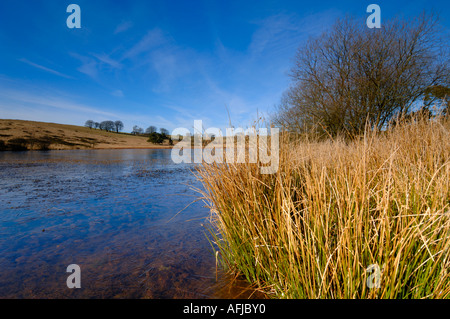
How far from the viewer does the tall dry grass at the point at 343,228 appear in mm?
1564

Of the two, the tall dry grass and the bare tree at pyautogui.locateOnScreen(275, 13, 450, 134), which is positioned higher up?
the bare tree at pyautogui.locateOnScreen(275, 13, 450, 134)

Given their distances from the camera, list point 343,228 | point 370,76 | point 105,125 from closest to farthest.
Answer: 1. point 343,228
2. point 370,76
3. point 105,125

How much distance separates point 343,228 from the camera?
169cm

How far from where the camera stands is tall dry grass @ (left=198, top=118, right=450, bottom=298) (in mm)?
1564

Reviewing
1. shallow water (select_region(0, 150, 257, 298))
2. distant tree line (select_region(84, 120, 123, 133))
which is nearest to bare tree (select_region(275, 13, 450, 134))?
shallow water (select_region(0, 150, 257, 298))

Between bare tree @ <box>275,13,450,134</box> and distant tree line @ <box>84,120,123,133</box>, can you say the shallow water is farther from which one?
distant tree line @ <box>84,120,123,133</box>

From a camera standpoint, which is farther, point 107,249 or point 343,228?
point 107,249

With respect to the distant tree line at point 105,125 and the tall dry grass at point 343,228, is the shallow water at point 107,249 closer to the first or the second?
the tall dry grass at point 343,228

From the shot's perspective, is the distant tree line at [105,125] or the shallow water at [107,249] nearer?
the shallow water at [107,249]

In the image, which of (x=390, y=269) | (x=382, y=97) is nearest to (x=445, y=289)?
(x=390, y=269)

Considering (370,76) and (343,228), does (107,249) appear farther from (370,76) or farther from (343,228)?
(370,76)

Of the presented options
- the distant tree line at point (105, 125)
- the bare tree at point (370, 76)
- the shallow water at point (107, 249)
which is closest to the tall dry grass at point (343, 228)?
the shallow water at point (107, 249)

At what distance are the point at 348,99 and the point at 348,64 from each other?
284 centimetres

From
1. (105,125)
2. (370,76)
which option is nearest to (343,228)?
(370,76)
